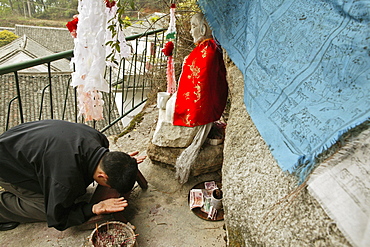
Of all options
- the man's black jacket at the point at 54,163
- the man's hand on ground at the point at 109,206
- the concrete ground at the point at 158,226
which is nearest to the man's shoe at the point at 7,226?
the concrete ground at the point at 158,226

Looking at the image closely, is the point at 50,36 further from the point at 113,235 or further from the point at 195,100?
the point at 113,235

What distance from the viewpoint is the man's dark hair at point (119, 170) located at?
2.03 m

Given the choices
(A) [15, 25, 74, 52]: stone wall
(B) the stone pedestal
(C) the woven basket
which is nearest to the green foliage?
(A) [15, 25, 74, 52]: stone wall

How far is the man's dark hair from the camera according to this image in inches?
79.9

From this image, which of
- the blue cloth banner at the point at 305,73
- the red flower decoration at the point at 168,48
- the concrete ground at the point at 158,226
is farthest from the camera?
the red flower decoration at the point at 168,48

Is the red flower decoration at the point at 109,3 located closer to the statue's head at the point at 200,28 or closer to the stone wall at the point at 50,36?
the statue's head at the point at 200,28

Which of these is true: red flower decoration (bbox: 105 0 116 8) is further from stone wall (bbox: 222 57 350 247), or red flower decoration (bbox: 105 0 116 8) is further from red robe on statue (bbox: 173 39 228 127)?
stone wall (bbox: 222 57 350 247)

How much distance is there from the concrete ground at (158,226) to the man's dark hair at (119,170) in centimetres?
55

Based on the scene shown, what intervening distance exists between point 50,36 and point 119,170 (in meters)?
29.3

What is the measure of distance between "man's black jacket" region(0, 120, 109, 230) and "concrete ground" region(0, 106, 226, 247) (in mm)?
289

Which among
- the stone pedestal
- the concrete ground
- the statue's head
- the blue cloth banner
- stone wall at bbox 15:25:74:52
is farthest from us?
stone wall at bbox 15:25:74:52

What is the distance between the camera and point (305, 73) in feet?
4.85

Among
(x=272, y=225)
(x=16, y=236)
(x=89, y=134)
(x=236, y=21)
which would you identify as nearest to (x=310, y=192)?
A: (x=272, y=225)

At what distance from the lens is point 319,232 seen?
3.95 feet
